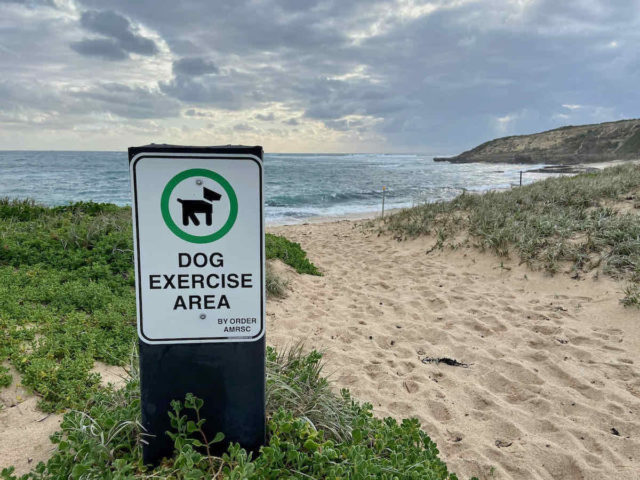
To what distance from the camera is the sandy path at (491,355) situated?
299cm

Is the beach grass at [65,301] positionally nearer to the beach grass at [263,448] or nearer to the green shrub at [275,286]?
the green shrub at [275,286]

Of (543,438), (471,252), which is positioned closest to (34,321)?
(543,438)

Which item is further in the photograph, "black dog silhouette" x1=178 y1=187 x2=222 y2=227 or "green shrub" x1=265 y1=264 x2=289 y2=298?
"green shrub" x1=265 y1=264 x2=289 y2=298

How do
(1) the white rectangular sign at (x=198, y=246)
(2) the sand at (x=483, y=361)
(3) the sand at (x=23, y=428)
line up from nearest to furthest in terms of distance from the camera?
1. (1) the white rectangular sign at (x=198, y=246)
2. (3) the sand at (x=23, y=428)
3. (2) the sand at (x=483, y=361)

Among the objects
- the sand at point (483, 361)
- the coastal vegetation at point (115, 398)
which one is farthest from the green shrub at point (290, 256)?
the coastal vegetation at point (115, 398)

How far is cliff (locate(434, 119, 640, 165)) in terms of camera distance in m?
55.5

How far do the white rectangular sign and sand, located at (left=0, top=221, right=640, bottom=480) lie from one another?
107 cm

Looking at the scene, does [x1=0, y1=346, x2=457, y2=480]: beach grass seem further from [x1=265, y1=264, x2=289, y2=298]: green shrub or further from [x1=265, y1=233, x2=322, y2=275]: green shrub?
[x1=265, y1=233, x2=322, y2=275]: green shrub

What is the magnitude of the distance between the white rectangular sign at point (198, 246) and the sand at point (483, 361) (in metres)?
1.07

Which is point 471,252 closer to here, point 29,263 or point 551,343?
point 551,343

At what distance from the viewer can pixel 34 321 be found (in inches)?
140

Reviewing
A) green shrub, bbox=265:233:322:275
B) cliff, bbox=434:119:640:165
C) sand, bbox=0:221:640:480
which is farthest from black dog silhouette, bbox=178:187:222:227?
cliff, bbox=434:119:640:165

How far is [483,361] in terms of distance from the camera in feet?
13.7

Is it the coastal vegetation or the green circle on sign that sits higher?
the green circle on sign
